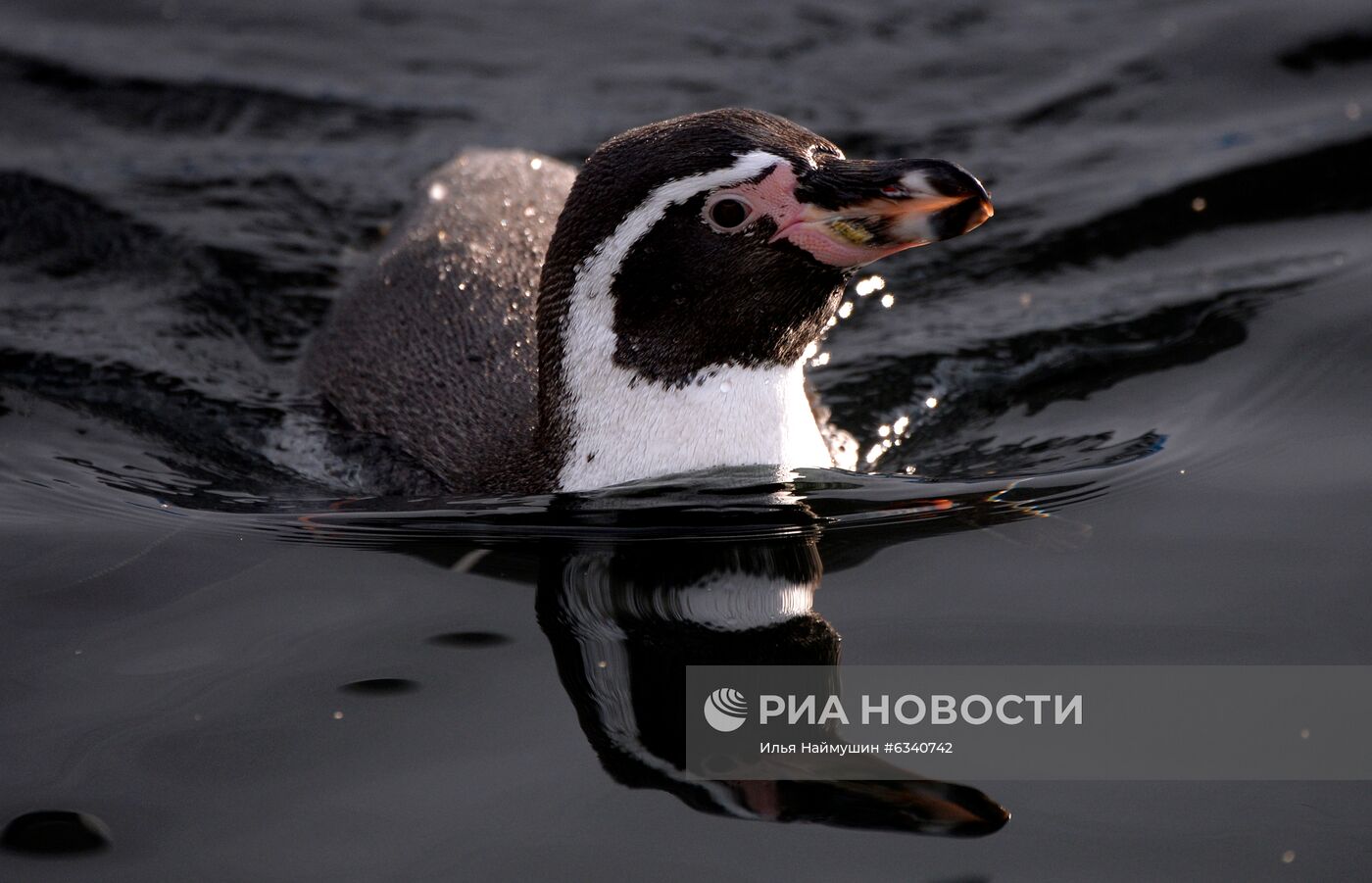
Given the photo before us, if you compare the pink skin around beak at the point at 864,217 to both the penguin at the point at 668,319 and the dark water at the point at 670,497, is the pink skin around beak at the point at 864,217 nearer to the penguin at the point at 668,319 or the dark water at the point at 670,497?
the penguin at the point at 668,319

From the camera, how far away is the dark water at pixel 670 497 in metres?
4.38

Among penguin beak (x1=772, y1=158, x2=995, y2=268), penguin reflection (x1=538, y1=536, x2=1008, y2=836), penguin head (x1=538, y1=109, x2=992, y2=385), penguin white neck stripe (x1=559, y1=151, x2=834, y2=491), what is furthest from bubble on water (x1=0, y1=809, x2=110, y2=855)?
penguin beak (x1=772, y1=158, x2=995, y2=268)

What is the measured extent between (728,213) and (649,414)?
840mm

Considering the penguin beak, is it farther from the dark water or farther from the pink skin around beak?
the dark water

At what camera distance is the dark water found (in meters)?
4.38

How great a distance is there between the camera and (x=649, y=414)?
6.06 metres

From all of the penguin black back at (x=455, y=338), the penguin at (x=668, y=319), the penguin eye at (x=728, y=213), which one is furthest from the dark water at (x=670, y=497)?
the penguin eye at (x=728, y=213)

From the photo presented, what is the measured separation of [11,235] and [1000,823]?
24.7ft

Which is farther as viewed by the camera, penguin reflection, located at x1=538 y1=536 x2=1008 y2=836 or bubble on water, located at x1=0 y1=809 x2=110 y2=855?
penguin reflection, located at x1=538 y1=536 x2=1008 y2=836

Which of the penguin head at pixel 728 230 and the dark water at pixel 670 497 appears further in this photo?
the penguin head at pixel 728 230

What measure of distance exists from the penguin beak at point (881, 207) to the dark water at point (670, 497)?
1.02 m

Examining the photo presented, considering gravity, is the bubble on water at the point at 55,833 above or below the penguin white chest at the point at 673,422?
below

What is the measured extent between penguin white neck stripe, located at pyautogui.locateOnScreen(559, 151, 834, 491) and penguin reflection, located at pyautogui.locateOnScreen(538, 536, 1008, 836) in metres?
0.41

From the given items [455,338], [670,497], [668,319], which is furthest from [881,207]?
[455,338]
